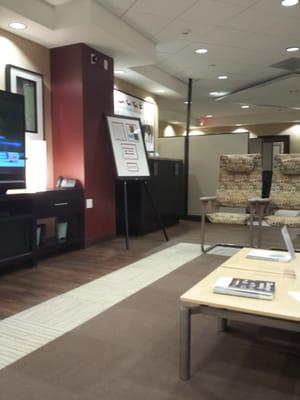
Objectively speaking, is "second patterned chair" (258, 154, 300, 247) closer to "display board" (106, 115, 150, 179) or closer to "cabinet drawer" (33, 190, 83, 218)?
"display board" (106, 115, 150, 179)

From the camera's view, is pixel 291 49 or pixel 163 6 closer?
pixel 163 6

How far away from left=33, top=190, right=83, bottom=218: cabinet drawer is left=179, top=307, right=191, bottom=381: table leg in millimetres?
2288

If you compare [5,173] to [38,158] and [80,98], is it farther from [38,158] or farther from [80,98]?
[80,98]

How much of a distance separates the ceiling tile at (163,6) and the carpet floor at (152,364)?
120 inches

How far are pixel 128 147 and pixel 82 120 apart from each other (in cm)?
67

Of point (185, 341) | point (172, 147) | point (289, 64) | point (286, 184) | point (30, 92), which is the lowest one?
point (185, 341)

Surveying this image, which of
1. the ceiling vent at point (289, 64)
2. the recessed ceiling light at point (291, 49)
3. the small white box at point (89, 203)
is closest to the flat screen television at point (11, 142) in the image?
the small white box at point (89, 203)

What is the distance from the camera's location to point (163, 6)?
3.67 m

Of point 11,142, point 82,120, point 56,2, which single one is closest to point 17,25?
point 56,2

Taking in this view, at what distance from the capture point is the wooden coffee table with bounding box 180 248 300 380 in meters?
1.33

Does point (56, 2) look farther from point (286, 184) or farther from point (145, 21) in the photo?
point (286, 184)

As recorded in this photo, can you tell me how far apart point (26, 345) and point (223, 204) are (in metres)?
3.01

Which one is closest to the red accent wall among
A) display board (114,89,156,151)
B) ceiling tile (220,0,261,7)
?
display board (114,89,156,151)

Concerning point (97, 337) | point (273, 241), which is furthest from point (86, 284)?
point (273, 241)
